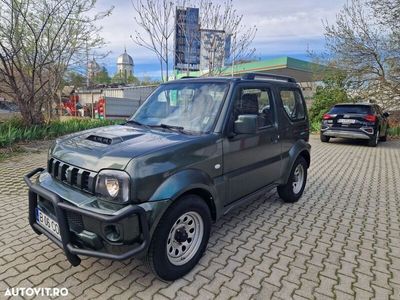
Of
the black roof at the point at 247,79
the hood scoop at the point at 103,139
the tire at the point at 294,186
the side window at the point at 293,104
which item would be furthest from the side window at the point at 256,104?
the hood scoop at the point at 103,139

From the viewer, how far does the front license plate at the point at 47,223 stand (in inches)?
104

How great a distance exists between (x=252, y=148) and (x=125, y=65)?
164 ft

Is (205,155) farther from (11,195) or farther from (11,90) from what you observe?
(11,90)

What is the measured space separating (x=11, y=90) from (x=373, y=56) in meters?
16.4

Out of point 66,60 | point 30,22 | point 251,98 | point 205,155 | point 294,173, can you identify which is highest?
point 30,22

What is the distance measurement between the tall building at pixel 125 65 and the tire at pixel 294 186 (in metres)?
48.4

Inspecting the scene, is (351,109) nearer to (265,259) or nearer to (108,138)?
(265,259)

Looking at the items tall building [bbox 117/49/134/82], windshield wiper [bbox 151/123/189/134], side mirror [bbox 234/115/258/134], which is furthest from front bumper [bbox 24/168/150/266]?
tall building [bbox 117/49/134/82]

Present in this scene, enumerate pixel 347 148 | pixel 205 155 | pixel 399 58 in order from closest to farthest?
1. pixel 205 155
2. pixel 347 148
3. pixel 399 58

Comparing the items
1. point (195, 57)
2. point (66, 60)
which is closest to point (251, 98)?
point (195, 57)

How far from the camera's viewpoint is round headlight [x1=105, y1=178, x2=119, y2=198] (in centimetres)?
242

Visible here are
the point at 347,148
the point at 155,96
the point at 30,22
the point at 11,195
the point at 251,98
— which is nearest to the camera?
the point at 251,98

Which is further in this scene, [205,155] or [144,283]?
[205,155]

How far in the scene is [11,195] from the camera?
4.98 meters
